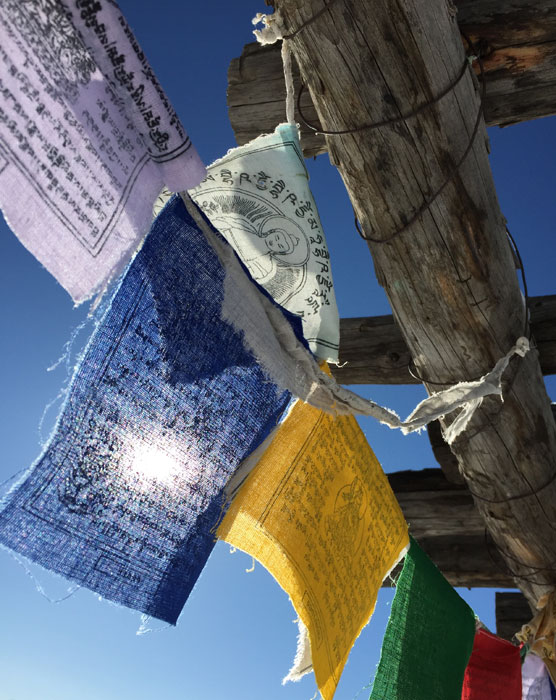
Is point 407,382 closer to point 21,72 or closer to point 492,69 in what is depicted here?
point 492,69

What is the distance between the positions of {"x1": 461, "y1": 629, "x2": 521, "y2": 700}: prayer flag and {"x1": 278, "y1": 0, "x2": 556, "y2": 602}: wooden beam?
2.08 ft

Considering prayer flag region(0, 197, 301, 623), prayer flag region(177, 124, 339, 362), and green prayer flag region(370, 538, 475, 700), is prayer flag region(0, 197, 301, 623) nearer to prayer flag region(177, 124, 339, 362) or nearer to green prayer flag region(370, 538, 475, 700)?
prayer flag region(177, 124, 339, 362)

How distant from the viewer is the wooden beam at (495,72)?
1.45 meters

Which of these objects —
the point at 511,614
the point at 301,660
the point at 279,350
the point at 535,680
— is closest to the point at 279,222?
the point at 279,350

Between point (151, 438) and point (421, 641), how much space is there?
3.65 ft

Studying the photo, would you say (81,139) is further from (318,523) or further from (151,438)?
(318,523)

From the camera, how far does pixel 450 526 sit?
269 centimetres

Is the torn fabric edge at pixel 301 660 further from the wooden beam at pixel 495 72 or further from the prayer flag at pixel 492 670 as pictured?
the wooden beam at pixel 495 72

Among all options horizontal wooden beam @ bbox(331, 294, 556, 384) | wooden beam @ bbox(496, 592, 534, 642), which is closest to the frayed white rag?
horizontal wooden beam @ bbox(331, 294, 556, 384)

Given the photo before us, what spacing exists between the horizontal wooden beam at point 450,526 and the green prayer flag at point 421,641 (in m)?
0.80

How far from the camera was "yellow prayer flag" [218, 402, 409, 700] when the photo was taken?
4.34ft

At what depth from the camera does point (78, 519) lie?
3.13ft

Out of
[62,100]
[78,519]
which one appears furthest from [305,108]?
[78,519]

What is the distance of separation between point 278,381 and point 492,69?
904mm
